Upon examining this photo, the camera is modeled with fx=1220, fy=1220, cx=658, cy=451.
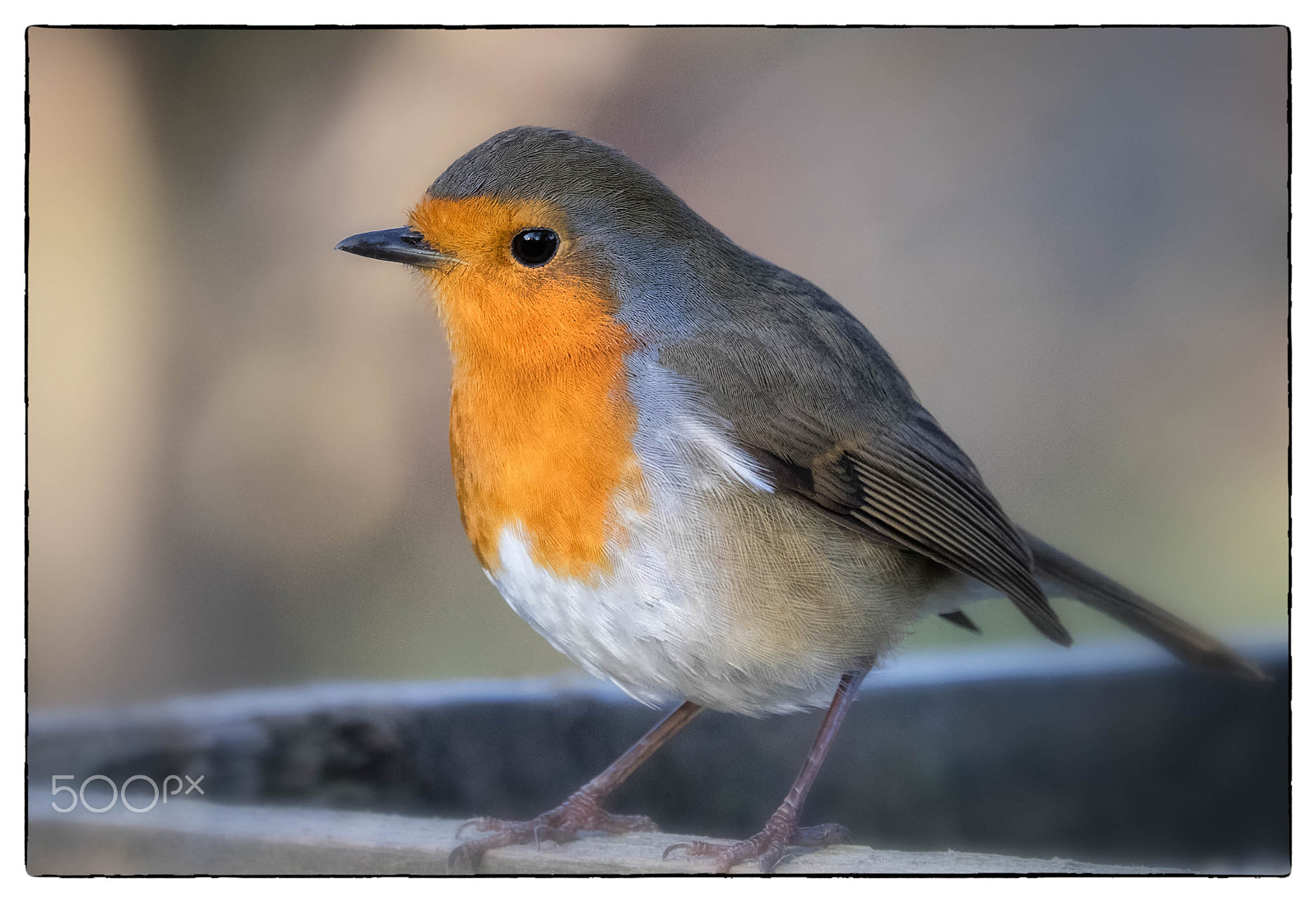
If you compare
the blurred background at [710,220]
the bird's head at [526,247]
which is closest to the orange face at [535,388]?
the bird's head at [526,247]

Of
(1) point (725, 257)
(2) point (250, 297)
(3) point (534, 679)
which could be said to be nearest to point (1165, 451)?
(1) point (725, 257)

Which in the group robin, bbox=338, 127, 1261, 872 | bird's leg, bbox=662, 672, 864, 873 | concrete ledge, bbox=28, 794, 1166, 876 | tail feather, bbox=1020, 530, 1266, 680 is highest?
robin, bbox=338, 127, 1261, 872

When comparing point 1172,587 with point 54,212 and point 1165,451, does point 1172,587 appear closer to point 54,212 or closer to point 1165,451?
point 1165,451

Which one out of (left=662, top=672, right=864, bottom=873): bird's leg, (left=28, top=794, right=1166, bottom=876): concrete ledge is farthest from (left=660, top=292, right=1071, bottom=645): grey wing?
Answer: (left=28, top=794, right=1166, bottom=876): concrete ledge

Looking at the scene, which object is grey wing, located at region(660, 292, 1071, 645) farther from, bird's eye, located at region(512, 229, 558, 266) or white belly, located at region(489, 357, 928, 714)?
bird's eye, located at region(512, 229, 558, 266)

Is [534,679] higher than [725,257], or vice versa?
[725,257]

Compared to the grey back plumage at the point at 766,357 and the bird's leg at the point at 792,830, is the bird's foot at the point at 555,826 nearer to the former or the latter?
the bird's leg at the point at 792,830

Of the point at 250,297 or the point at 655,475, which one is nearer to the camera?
the point at 655,475

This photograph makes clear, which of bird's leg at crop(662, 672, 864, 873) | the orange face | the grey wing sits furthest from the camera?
bird's leg at crop(662, 672, 864, 873)
